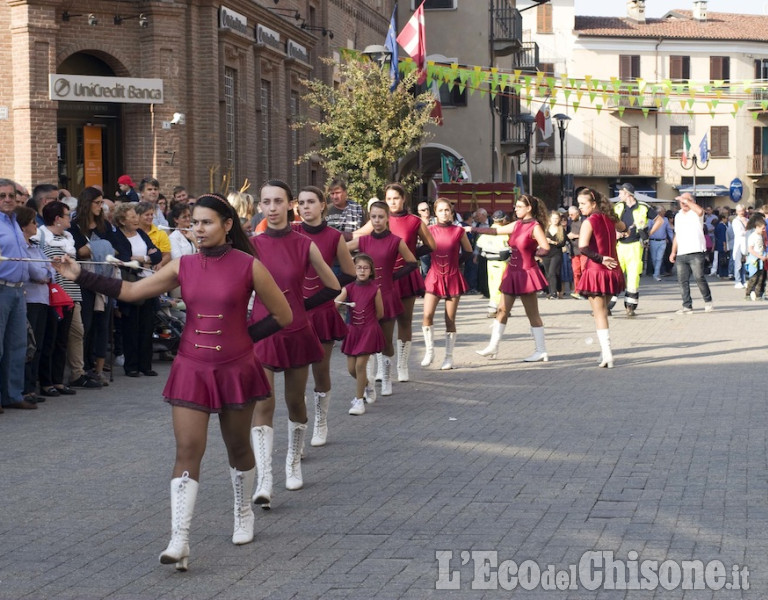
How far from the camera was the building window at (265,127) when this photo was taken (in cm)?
3145

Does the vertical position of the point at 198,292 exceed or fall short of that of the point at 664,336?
it exceeds it

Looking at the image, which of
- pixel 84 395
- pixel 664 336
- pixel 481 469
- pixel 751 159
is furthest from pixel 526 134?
pixel 481 469

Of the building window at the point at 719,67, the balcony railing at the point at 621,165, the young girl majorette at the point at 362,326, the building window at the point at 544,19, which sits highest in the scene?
the building window at the point at 544,19

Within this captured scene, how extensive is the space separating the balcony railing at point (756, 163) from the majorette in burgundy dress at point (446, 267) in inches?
2583

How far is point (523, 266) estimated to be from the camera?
15547 mm

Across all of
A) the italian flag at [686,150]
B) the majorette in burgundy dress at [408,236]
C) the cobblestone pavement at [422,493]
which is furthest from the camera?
the italian flag at [686,150]

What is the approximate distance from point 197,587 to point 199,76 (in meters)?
20.9

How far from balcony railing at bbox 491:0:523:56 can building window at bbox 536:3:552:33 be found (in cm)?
2239

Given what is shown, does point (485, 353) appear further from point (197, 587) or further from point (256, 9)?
point (256, 9)

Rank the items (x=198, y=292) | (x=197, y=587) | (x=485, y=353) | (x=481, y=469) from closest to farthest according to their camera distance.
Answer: (x=197, y=587), (x=198, y=292), (x=481, y=469), (x=485, y=353)

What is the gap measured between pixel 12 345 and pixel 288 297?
471 centimetres

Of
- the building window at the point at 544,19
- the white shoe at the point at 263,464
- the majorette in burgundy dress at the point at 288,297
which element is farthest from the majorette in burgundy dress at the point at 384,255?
the building window at the point at 544,19

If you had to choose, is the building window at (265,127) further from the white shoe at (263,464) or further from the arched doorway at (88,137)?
the white shoe at (263,464)

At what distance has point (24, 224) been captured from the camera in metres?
11.9
